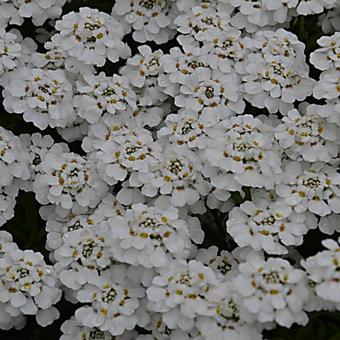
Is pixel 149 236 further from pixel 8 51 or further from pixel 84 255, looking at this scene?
pixel 8 51

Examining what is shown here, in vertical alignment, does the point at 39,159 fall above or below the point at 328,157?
below

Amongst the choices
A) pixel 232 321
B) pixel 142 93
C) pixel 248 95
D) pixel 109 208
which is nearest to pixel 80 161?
pixel 109 208

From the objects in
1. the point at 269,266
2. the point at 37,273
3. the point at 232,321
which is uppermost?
the point at 269,266

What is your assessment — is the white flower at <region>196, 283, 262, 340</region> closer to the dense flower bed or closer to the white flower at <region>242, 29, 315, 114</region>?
the dense flower bed

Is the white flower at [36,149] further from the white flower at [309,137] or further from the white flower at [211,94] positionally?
Result: the white flower at [309,137]

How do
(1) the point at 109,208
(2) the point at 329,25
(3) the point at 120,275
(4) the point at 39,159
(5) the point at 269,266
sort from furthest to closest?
(2) the point at 329,25
(4) the point at 39,159
(1) the point at 109,208
(3) the point at 120,275
(5) the point at 269,266

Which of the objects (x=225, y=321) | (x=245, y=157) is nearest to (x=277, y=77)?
(x=245, y=157)

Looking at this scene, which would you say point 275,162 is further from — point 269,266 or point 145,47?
point 145,47

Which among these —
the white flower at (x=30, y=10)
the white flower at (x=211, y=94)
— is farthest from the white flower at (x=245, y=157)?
the white flower at (x=30, y=10)
